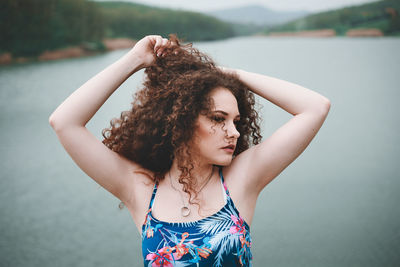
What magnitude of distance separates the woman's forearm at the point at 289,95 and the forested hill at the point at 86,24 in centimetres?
251

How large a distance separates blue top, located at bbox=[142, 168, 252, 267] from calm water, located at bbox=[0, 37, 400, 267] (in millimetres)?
1202

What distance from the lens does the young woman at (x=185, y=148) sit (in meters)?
0.95

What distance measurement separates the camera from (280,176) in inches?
134

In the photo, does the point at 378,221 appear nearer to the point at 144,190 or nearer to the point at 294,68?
the point at 294,68

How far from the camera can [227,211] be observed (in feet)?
3.26

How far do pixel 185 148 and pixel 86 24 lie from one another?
11.5ft

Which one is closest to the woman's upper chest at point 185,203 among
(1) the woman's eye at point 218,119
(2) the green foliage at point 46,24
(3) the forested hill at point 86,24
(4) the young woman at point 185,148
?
(4) the young woman at point 185,148

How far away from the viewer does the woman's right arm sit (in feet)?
3.09

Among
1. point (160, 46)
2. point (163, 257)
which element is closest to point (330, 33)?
point (160, 46)

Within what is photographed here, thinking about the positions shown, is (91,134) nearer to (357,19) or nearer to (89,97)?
(89,97)

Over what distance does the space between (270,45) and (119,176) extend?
136 inches

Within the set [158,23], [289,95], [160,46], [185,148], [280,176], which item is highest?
[158,23]

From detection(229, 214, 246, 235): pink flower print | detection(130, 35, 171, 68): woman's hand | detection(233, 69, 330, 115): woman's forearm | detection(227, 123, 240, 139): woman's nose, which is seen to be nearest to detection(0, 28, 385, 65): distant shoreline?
detection(130, 35, 171, 68): woman's hand

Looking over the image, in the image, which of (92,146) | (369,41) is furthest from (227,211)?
(369,41)
